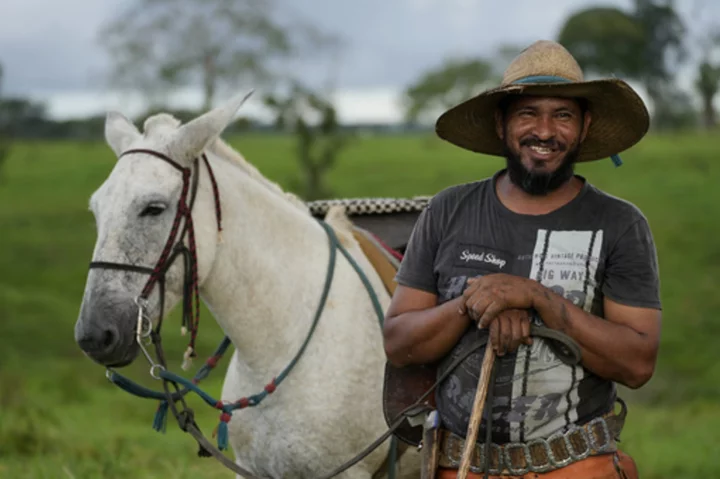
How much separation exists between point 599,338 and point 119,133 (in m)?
2.09

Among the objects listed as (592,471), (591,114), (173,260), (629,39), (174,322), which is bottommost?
(174,322)

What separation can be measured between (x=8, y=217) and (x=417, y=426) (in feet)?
72.2


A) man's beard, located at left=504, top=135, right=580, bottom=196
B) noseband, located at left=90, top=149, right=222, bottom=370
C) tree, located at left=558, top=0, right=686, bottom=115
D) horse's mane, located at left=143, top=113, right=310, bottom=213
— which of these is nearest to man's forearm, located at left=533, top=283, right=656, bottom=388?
man's beard, located at left=504, top=135, right=580, bottom=196

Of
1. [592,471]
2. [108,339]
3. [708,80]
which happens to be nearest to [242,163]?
[108,339]

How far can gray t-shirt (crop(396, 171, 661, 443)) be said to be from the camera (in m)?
2.95

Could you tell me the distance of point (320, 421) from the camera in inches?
156

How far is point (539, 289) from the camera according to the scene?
9.30 ft

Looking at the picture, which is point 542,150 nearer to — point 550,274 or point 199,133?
point 550,274

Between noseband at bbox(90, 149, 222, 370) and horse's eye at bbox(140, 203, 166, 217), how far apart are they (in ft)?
0.24

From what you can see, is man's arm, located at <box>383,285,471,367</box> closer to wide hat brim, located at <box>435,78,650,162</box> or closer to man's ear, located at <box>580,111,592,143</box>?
wide hat brim, located at <box>435,78,650,162</box>

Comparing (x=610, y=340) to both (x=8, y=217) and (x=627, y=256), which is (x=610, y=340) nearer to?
(x=627, y=256)

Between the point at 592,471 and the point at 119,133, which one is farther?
the point at 119,133

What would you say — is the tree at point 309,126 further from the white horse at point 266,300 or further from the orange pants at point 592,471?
the orange pants at point 592,471

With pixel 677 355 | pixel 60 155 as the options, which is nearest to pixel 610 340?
pixel 677 355
